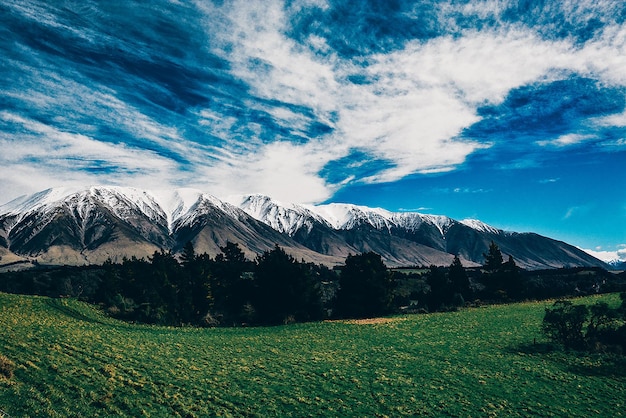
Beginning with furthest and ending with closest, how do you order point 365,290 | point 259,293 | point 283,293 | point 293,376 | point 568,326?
1. point 365,290
2. point 259,293
3. point 283,293
4. point 568,326
5. point 293,376

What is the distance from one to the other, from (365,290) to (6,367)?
66.2m

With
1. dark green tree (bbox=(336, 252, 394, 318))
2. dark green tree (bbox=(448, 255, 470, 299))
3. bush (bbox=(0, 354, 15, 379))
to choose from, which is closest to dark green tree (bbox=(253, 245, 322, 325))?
dark green tree (bbox=(336, 252, 394, 318))

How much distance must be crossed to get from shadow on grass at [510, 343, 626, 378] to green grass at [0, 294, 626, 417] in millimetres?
159

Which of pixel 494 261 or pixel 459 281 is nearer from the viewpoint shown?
pixel 459 281

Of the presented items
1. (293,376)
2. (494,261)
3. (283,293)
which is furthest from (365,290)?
(293,376)

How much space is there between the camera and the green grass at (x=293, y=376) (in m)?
22.1

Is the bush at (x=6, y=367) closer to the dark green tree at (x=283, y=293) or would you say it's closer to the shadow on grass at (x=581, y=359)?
the shadow on grass at (x=581, y=359)

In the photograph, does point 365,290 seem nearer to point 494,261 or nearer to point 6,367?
point 494,261

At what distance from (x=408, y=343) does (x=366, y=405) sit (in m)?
22.4

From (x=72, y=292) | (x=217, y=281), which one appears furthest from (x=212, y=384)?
(x=72, y=292)

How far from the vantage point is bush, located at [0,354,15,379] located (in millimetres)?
22125

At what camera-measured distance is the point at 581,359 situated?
123 ft

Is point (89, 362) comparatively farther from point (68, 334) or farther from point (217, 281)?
point (217, 281)

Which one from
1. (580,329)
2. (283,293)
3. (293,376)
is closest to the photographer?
(293,376)
